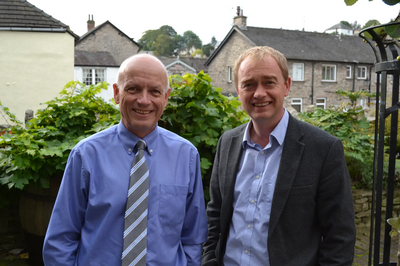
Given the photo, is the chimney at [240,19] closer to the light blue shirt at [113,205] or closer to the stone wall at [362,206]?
the stone wall at [362,206]

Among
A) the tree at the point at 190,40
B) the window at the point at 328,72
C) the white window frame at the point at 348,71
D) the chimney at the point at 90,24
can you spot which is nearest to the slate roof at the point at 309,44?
the white window frame at the point at 348,71

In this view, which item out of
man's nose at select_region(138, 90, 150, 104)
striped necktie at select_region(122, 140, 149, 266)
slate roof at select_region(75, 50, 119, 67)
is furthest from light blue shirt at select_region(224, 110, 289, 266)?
slate roof at select_region(75, 50, 119, 67)

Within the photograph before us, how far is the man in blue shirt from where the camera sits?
1.83 meters

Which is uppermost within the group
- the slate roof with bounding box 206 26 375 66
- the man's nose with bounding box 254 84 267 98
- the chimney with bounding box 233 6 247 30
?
the chimney with bounding box 233 6 247 30

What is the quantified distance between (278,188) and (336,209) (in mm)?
288

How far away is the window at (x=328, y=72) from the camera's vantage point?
33.2 m

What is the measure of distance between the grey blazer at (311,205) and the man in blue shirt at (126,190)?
46cm

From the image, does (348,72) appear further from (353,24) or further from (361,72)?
(353,24)

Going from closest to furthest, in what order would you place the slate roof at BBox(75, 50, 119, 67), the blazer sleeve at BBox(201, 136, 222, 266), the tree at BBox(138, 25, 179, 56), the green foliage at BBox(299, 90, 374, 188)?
the blazer sleeve at BBox(201, 136, 222, 266), the green foliage at BBox(299, 90, 374, 188), the slate roof at BBox(75, 50, 119, 67), the tree at BBox(138, 25, 179, 56)


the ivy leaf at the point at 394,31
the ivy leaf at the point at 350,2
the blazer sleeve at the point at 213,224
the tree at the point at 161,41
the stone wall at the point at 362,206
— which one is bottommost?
the stone wall at the point at 362,206

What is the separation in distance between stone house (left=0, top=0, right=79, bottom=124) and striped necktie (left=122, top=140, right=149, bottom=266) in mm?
15827

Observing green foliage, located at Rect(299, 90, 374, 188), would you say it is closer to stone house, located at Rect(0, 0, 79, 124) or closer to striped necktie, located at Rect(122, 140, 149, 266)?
striped necktie, located at Rect(122, 140, 149, 266)

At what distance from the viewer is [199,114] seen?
146 inches

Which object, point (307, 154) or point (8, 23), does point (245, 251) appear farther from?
point (8, 23)
